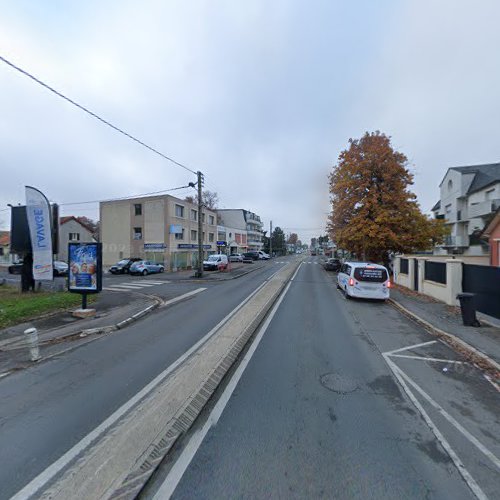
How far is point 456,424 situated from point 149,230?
32.1m

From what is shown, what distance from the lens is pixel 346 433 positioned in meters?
3.25

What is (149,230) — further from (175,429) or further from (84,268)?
(175,429)

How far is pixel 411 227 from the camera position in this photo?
1897 cm

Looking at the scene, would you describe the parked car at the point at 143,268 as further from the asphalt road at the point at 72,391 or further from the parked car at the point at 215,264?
the asphalt road at the point at 72,391

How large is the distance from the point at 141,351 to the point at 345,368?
4371 mm

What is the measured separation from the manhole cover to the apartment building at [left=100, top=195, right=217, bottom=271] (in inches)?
1107

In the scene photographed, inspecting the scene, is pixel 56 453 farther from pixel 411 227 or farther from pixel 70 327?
pixel 411 227

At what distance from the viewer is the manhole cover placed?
170 inches

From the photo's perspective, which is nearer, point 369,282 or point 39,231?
point 39,231

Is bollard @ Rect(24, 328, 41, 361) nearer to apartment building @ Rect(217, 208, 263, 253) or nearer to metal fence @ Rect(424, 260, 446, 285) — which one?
metal fence @ Rect(424, 260, 446, 285)

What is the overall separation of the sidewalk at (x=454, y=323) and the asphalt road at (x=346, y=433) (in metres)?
1.23

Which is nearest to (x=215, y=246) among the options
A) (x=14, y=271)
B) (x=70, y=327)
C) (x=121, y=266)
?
(x=121, y=266)

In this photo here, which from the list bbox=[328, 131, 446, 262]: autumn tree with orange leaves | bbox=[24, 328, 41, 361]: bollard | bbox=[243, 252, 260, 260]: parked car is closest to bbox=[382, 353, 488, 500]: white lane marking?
bbox=[24, 328, 41, 361]: bollard

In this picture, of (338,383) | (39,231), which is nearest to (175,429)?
(338,383)
